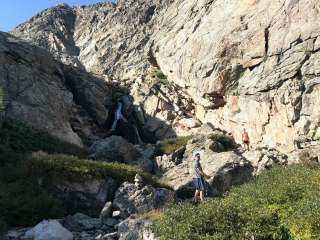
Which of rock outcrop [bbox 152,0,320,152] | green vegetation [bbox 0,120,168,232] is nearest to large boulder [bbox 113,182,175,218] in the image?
green vegetation [bbox 0,120,168,232]

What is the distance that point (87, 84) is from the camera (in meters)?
47.1

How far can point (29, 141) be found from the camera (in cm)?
3105

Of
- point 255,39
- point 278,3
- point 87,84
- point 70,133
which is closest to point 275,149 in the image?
point 255,39

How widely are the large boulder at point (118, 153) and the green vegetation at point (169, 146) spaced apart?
827mm

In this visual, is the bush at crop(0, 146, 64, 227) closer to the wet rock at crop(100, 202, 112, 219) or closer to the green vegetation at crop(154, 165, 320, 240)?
the wet rock at crop(100, 202, 112, 219)

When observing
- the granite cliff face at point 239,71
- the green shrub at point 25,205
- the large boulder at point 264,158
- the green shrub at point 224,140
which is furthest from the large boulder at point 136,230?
the green shrub at point 224,140

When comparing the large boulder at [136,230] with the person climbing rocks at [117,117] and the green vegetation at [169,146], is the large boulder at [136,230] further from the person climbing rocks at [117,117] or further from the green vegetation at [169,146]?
the person climbing rocks at [117,117]

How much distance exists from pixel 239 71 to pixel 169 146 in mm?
8082

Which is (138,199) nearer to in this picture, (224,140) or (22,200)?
(22,200)

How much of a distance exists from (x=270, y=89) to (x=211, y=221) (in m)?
22.8

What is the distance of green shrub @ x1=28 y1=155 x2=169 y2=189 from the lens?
76.0ft

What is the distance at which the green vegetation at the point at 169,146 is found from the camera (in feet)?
122

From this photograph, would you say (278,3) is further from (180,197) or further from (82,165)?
(82,165)

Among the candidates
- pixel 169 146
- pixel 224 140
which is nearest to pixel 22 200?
pixel 169 146
